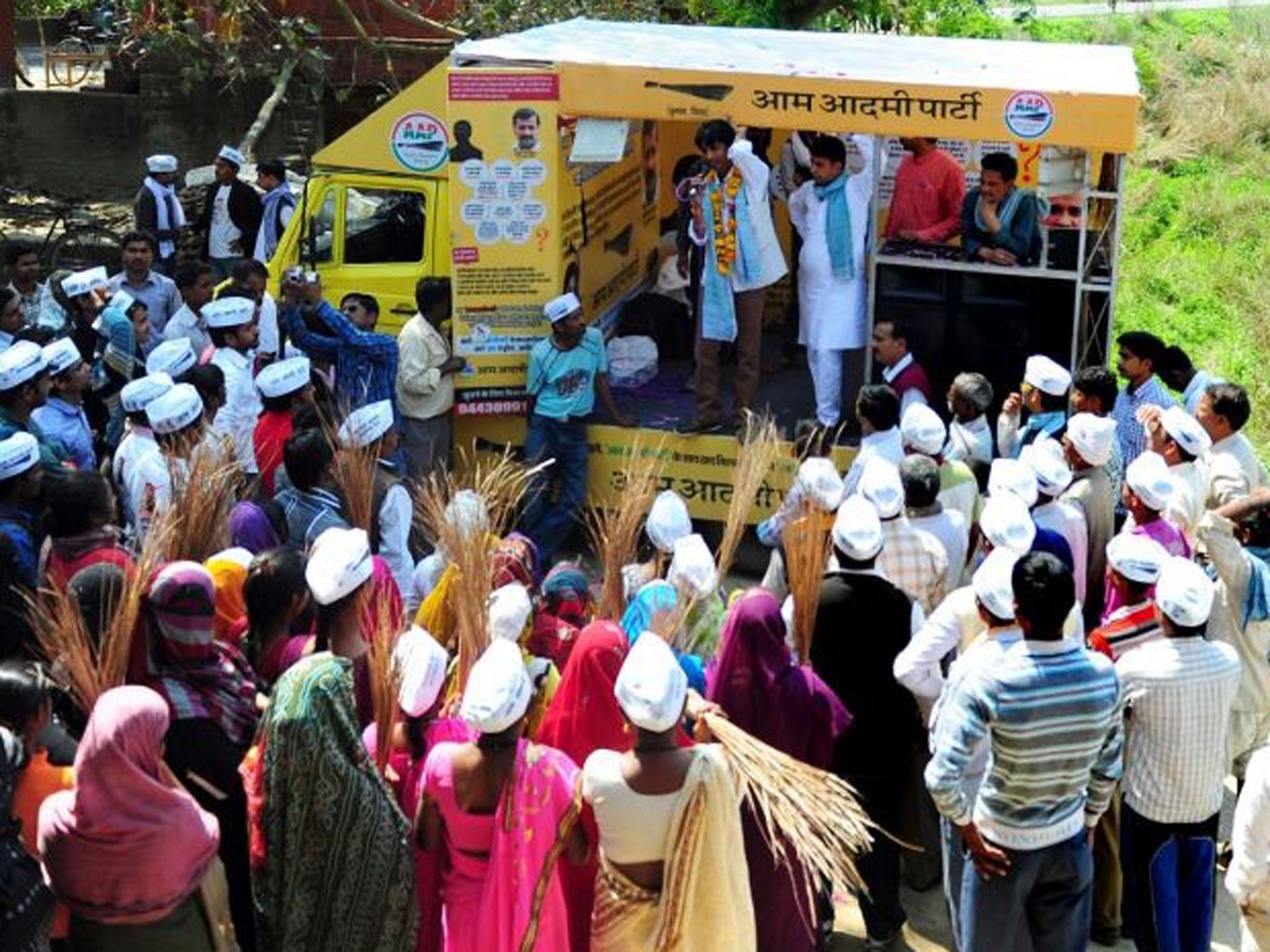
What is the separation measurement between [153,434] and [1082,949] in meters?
3.88

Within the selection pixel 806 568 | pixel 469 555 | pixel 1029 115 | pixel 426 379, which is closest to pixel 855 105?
pixel 1029 115

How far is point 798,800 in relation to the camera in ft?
14.3

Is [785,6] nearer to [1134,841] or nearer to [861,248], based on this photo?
[861,248]

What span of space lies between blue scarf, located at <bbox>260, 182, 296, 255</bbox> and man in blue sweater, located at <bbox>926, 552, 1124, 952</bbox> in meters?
7.03

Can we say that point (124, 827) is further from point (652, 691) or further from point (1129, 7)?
point (1129, 7)

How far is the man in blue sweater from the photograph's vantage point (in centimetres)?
440

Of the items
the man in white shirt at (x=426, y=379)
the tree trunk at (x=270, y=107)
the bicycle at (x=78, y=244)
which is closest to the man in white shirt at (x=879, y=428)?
the man in white shirt at (x=426, y=379)

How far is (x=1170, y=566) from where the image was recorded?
488 centimetres

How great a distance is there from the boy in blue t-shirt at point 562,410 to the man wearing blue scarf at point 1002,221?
6.13 ft

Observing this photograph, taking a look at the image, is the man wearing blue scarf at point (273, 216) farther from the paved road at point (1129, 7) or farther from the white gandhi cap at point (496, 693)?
the paved road at point (1129, 7)

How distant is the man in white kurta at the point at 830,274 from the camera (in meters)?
8.41

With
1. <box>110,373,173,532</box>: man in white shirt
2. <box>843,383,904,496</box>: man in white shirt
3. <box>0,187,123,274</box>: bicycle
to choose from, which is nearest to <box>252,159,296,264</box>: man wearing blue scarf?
<box>0,187,123,274</box>: bicycle

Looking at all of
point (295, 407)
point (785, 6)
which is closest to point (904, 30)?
point (785, 6)

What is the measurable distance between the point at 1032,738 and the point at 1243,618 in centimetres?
166
